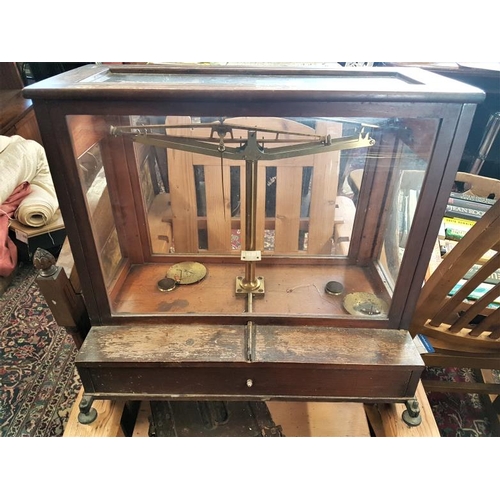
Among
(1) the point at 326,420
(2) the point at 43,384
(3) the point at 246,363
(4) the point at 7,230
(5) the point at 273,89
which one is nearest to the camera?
(5) the point at 273,89

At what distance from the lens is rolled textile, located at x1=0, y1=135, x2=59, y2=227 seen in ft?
6.38

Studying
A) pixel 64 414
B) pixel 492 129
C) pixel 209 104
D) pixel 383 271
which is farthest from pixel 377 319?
pixel 492 129

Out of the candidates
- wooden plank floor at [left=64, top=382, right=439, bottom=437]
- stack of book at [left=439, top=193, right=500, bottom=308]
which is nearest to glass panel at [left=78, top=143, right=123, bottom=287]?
wooden plank floor at [left=64, top=382, right=439, bottom=437]

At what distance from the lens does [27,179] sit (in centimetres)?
211

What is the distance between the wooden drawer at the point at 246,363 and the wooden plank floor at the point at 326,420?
0.26 feet

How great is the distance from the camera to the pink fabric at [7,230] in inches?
73.5

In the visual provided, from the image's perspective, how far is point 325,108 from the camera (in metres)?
0.61

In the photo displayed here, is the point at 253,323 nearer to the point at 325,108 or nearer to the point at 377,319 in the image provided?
the point at 377,319

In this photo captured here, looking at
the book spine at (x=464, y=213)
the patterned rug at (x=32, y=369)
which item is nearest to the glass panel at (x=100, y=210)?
the patterned rug at (x=32, y=369)

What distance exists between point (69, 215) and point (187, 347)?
14.4 inches

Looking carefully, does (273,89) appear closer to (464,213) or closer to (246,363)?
(246,363)

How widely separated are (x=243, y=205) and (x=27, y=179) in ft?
5.08

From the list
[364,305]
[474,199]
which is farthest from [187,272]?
[474,199]

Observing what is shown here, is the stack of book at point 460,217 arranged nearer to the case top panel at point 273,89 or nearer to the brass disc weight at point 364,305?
the brass disc weight at point 364,305
